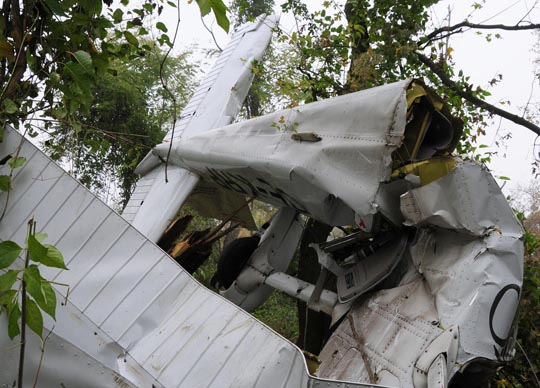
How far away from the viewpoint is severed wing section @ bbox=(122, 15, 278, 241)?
281 inches

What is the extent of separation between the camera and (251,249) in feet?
23.1

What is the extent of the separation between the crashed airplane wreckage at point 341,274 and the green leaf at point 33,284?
1695 millimetres

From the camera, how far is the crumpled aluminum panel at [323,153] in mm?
4238

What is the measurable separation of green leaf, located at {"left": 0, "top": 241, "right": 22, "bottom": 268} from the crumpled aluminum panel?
8.68 feet

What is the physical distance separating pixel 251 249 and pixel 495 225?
3.54 meters

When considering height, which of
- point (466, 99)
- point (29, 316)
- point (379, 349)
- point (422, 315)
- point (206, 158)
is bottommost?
point (29, 316)

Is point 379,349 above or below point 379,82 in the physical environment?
below

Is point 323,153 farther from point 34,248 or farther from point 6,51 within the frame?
point 34,248

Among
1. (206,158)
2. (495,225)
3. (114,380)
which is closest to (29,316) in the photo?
(114,380)

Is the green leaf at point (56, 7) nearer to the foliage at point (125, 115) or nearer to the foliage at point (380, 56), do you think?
the foliage at point (380, 56)

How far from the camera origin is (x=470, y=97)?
25.6 ft

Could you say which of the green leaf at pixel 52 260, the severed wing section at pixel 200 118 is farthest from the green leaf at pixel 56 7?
the severed wing section at pixel 200 118

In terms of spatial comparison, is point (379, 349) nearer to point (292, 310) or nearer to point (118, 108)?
point (292, 310)

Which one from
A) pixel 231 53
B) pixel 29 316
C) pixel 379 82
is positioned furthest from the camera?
pixel 231 53
